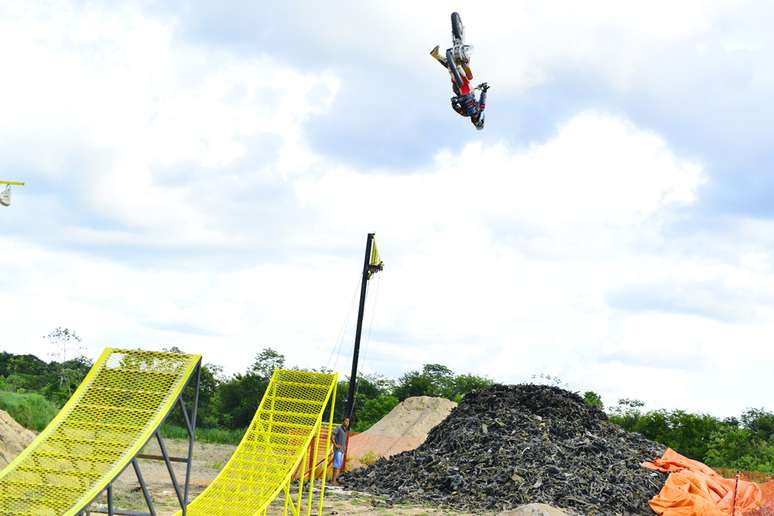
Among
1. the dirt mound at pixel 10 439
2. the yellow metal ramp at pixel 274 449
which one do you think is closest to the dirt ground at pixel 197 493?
the dirt mound at pixel 10 439

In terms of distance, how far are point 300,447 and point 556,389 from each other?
Answer: 12.7 m

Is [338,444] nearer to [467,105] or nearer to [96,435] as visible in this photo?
[467,105]

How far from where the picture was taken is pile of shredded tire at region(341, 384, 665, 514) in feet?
55.5

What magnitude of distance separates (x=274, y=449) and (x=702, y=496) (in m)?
9.08

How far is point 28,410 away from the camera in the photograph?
86.7 ft

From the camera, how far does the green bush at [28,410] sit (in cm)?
2582

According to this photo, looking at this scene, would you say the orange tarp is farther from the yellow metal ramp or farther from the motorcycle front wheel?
the motorcycle front wheel

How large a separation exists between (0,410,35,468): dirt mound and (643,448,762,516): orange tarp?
1347 centimetres

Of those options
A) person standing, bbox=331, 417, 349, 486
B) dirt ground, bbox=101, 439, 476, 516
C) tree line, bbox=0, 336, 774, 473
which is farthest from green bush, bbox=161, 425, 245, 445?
person standing, bbox=331, 417, 349, 486

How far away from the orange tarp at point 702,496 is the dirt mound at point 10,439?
44.2 feet

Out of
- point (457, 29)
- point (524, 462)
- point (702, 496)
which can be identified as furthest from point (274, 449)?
point (702, 496)

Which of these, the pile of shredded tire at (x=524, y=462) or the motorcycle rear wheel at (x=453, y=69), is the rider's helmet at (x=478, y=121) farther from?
the pile of shredded tire at (x=524, y=462)

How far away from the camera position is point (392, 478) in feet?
61.9

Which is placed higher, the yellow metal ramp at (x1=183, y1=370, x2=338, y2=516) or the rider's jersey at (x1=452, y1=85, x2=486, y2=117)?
the rider's jersey at (x1=452, y1=85, x2=486, y2=117)
